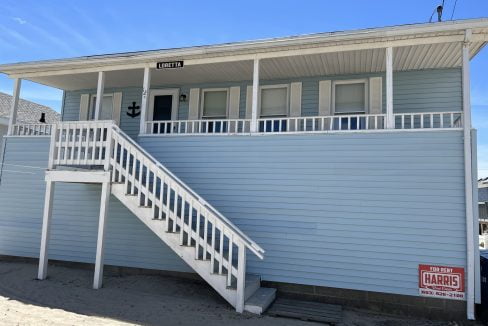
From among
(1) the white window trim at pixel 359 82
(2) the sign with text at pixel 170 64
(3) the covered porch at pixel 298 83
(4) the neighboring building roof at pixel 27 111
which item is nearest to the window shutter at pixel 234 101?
(3) the covered porch at pixel 298 83

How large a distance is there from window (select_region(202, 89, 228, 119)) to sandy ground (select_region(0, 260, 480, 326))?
14.4 feet

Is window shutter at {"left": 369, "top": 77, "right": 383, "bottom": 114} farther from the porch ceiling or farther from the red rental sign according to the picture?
the red rental sign

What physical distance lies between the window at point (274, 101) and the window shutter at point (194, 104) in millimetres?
1832

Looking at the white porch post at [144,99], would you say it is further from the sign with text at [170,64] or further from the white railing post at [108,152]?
the white railing post at [108,152]

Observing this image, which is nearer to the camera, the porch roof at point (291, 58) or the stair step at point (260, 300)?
the stair step at point (260, 300)

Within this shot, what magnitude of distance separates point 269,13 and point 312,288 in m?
7.17

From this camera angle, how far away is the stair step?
5.85m

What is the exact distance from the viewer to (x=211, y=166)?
7.89m

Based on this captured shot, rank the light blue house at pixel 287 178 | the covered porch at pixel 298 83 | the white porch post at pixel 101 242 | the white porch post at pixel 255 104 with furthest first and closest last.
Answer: the white porch post at pixel 255 104 → the covered porch at pixel 298 83 → the white porch post at pixel 101 242 → the light blue house at pixel 287 178

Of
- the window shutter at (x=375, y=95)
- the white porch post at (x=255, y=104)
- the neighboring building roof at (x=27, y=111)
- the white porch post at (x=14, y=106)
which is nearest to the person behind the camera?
the white porch post at (x=255, y=104)

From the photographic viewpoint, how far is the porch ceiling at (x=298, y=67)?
746cm

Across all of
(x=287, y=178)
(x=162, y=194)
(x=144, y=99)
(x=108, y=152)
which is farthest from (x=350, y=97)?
(x=108, y=152)

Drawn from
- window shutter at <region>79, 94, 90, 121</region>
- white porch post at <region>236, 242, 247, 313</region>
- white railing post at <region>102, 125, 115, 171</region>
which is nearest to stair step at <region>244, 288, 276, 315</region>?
white porch post at <region>236, 242, 247, 313</region>

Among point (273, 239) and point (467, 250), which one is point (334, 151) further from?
point (467, 250)
